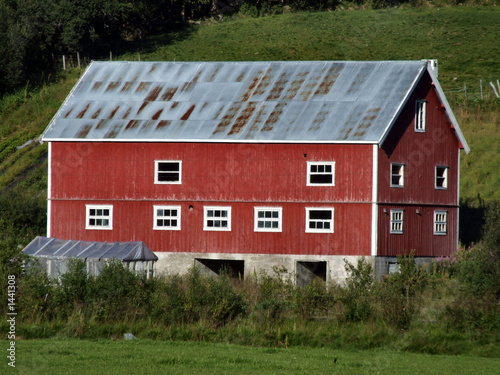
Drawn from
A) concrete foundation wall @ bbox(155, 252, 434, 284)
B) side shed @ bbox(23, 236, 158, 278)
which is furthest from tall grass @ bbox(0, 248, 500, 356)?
concrete foundation wall @ bbox(155, 252, 434, 284)

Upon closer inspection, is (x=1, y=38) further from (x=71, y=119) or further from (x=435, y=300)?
(x=435, y=300)

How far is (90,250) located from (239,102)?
31.4ft

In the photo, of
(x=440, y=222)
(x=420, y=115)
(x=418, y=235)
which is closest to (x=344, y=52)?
(x=420, y=115)

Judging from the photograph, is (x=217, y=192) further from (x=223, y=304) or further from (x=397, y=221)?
(x=223, y=304)

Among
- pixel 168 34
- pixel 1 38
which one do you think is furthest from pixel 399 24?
pixel 1 38

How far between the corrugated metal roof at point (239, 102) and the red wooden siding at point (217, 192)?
0.62 metres

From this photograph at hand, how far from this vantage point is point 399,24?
9200cm

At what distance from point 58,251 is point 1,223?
655 centimetres

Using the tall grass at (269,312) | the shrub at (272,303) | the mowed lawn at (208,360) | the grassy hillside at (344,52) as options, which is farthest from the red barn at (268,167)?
the mowed lawn at (208,360)

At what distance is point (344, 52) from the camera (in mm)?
84250

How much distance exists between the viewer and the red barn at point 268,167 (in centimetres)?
3525

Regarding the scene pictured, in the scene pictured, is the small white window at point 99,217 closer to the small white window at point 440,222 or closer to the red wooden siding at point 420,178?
the red wooden siding at point 420,178

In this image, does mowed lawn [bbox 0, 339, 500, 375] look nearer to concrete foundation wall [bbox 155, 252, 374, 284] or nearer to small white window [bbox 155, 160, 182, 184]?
concrete foundation wall [bbox 155, 252, 374, 284]

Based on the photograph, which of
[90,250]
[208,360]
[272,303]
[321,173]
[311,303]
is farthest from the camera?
[321,173]
